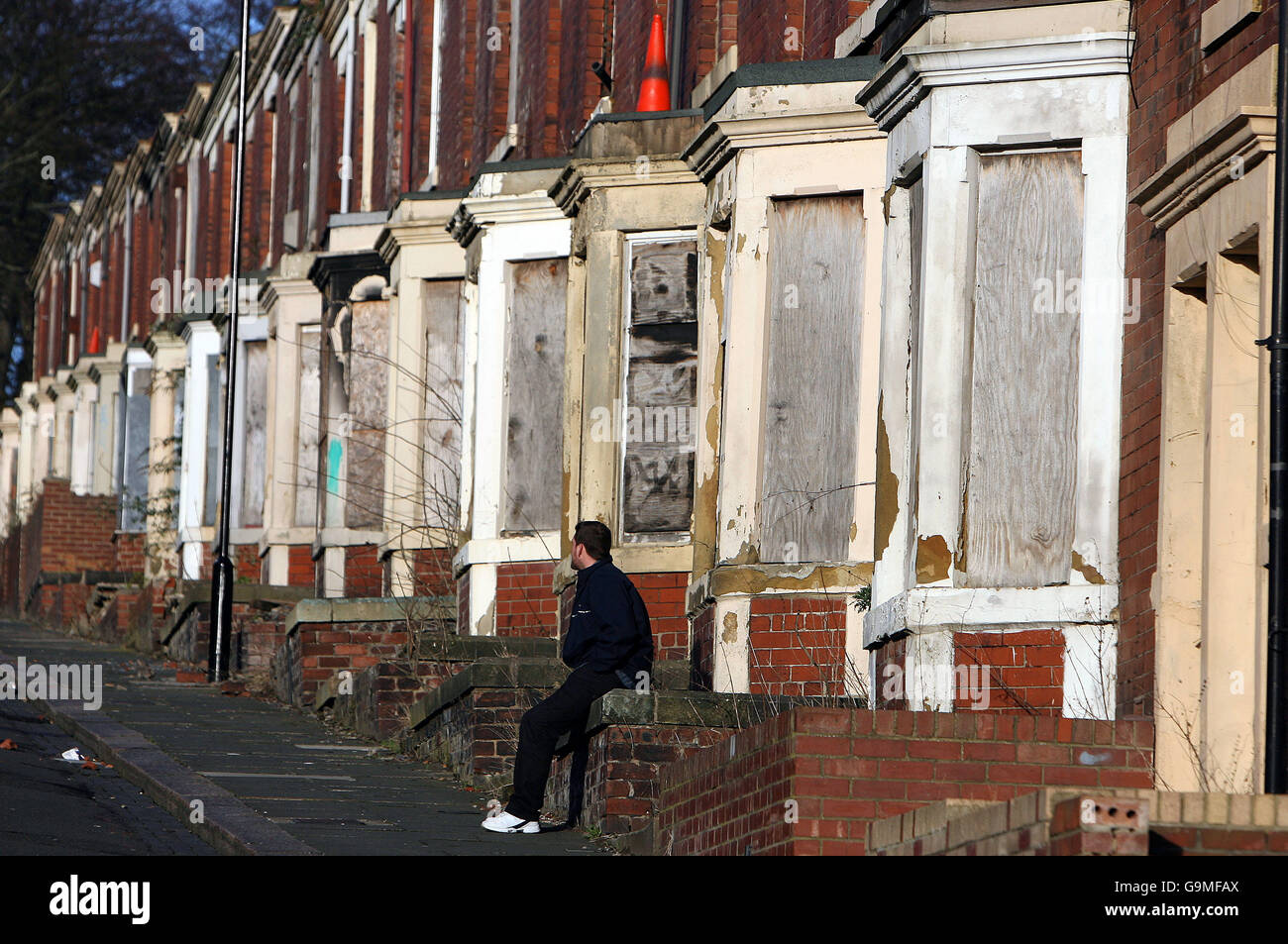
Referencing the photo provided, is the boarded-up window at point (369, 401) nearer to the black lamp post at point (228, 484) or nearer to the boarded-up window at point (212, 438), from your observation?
the black lamp post at point (228, 484)

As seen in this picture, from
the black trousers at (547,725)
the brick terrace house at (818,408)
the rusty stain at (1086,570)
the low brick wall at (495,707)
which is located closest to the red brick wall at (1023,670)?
the brick terrace house at (818,408)

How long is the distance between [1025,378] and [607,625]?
270 cm

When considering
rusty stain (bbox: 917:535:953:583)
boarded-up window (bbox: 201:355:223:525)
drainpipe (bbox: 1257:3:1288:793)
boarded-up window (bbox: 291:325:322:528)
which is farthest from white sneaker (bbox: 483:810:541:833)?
boarded-up window (bbox: 201:355:223:525)

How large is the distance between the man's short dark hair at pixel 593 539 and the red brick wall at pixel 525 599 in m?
4.89

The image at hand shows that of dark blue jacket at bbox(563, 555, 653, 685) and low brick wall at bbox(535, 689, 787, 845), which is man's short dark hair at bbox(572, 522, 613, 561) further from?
low brick wall at bbox(535, 689, 787, 845)

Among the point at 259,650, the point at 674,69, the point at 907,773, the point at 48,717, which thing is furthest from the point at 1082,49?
the point at 259,650

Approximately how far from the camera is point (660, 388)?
14891mm

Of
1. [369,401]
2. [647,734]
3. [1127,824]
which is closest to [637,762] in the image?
[647,734]

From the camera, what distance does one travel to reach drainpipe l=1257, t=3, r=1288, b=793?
25.2 feet

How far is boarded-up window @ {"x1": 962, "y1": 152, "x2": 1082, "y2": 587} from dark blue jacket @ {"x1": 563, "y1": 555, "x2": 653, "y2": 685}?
229cm

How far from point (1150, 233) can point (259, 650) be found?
14758mm

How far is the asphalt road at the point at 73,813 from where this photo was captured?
10.7 metres
